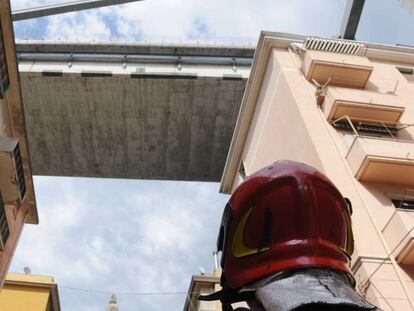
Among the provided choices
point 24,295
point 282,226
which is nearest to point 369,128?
point 282,226

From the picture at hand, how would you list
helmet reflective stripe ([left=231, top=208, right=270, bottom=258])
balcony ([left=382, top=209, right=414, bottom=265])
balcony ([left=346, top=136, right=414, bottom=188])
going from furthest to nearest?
balcony ([left=346, top=136, right=414, bottom=188]) < balcony ([left=382, top=209, right=414, bottom=265]) < helmet reflective stripe ([left=231, top=208, right=270, bottom=258])

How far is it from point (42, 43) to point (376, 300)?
19235 mm

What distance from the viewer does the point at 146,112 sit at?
21281 mm

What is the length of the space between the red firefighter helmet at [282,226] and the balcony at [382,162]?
7119 millimetres

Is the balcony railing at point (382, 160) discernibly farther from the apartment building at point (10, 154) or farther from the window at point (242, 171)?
the window at point (242, 171)

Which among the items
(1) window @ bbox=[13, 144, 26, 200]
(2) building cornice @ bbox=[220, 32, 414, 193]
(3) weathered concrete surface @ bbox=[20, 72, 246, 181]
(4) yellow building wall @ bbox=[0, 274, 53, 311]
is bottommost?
(1) window @ bbox=[13, 144, 26, 200]

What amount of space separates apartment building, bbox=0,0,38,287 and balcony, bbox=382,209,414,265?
6713 mm

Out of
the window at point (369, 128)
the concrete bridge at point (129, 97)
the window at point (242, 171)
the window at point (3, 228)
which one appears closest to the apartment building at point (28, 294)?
the window at point (3, 228)

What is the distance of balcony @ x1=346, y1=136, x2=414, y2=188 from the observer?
8703 mm

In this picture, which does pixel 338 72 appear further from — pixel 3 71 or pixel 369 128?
pixel 3 71

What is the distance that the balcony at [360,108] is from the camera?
10570 mm

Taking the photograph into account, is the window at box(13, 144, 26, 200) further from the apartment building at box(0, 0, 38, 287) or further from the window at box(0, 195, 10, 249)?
the window at box(0, 195, 10, 249)

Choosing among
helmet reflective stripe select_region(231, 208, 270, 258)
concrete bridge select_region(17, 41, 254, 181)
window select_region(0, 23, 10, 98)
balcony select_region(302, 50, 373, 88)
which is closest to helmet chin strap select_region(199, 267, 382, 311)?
helmet reflective stripe select_region(231, 208, 270, 258)

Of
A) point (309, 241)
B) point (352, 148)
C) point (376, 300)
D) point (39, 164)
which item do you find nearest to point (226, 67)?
point (39, 164)
